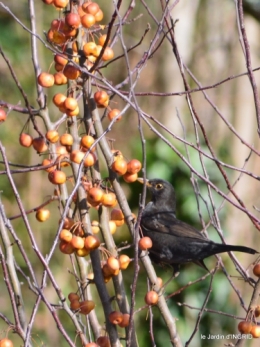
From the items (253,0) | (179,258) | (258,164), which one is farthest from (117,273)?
(258,164)

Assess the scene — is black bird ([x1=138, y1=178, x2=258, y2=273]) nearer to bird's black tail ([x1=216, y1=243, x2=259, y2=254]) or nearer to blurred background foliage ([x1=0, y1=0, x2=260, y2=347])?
bird's black tail ([x1=216, y1=243, x2=259, y2=254])

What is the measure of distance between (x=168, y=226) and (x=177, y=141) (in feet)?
9.45

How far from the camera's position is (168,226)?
3789 millimetres

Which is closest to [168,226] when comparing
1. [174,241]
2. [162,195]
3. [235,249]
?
[174,241]

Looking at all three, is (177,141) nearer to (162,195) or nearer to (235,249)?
(162,195)

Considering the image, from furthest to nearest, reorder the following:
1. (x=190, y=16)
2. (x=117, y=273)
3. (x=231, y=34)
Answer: (x=231, y=34) → (x=190, y=16) → (x=117, y=273)

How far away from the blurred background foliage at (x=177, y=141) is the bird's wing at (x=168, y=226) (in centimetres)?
208

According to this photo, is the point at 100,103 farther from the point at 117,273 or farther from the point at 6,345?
the point at 6,345

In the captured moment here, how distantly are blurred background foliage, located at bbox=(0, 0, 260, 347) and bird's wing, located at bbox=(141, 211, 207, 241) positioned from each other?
208cm

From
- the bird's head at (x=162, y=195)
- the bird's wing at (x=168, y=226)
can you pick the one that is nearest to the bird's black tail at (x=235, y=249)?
the bird's wing at (x=168, y=226)

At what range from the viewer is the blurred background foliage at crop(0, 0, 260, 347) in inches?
254

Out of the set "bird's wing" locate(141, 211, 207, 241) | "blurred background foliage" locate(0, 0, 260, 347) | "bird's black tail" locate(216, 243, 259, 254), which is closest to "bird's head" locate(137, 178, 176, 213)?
"bird's wing" locate(141, 211, 207, 241)

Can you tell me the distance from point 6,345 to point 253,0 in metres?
6.71

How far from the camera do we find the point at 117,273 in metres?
2.47
